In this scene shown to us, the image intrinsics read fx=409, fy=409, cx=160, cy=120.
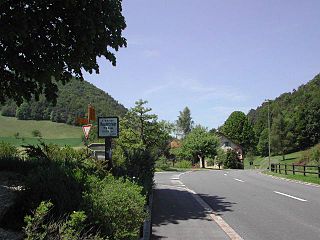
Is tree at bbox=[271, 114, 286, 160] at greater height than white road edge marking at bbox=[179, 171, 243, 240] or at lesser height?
→ greater

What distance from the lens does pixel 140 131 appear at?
57781 mm

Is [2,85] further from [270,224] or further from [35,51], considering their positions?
[270,224]

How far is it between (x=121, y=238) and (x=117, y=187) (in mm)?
1259

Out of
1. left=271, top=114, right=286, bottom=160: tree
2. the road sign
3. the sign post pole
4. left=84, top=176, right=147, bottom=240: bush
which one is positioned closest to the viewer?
left=84, top=176, right=147, bottom=240: bush

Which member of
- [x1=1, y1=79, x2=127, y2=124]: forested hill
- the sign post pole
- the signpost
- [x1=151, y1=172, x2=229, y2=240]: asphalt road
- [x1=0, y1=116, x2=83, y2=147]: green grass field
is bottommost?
[x1=151, y1=172, x2=229, y2=240]: asphalt road

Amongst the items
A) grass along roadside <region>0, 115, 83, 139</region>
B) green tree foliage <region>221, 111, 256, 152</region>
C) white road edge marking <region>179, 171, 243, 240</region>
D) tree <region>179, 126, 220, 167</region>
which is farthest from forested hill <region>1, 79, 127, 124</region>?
white road edge marking <region>179, 171, 243, 240</region>

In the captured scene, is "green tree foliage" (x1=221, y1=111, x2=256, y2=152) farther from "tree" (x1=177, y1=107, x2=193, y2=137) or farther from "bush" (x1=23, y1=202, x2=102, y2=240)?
"bush" (x1=23, y1=202, x2=102, y2=240)

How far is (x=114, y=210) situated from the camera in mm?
5824

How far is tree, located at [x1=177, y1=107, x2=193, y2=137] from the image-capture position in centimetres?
12862

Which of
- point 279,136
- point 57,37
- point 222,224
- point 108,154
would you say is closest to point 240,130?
point 279,136

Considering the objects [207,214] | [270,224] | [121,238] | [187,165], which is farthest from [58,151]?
[187,165]

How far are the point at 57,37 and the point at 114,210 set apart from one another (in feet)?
17.5

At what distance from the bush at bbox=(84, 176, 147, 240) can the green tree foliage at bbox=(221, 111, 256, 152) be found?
106141 mm

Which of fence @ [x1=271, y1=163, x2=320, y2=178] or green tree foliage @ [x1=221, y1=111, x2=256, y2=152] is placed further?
green tree foliage @ [x1=221, y1=111, x2=256, y2=152]
